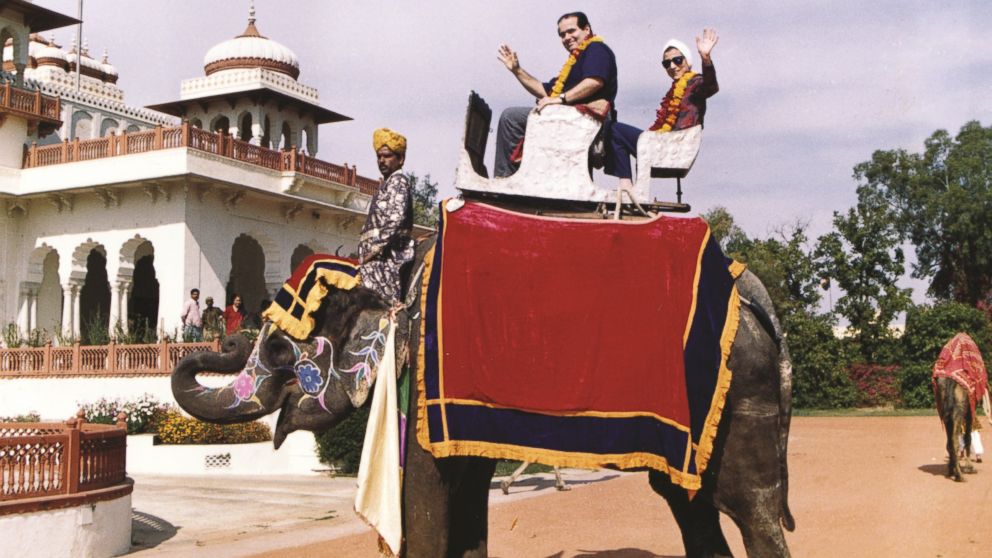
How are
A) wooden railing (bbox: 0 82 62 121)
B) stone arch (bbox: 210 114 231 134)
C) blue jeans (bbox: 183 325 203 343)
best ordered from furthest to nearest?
stone arch (bbox: 210 114 231 134), wooden railing (bbox: 0 82 62 121), blue jeans (bbox: 183 325 203 343)

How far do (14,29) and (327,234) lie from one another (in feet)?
31.5

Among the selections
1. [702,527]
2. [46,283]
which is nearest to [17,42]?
[46,283]

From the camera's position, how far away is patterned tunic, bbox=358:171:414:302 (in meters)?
4.92

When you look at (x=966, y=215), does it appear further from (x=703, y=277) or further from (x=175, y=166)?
(x=703, y=277)

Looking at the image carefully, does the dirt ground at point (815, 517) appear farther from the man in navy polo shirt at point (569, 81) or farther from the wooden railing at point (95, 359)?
the wooden railing at point (95, 359)

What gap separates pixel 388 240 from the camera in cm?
493

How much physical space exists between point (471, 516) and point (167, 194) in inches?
738

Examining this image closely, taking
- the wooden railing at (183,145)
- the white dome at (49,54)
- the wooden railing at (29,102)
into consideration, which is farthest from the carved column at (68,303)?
the white dome at (49,54)

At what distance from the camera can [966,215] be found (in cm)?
4066

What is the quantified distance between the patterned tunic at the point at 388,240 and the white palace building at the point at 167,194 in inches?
640

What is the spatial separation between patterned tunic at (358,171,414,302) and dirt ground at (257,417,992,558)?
14.4 ft

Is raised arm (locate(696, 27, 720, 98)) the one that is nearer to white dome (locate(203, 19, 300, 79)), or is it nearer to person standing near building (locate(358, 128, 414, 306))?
person standing near building (locate(358, 128, 414, 306))

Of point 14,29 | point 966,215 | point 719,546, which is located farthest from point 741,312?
point 966,215

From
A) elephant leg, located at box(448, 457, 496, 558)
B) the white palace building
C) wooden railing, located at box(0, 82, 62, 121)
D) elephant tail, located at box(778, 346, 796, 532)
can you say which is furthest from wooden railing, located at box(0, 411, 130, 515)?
wooden railing, located at box(0, 82, 62, 121)
